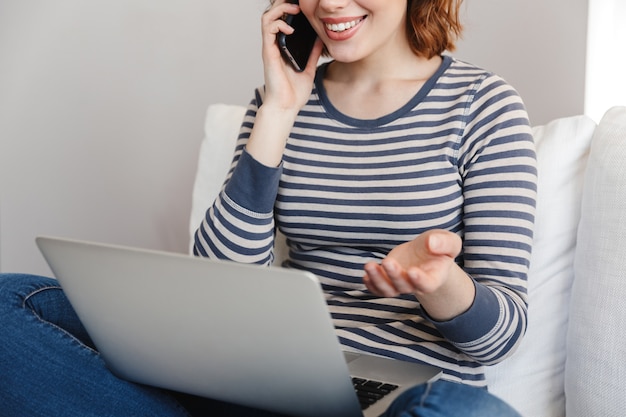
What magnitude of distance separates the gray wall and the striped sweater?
2.44 ft

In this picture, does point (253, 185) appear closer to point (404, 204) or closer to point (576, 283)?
point (404, 204)

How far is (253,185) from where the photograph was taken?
1.25 metres

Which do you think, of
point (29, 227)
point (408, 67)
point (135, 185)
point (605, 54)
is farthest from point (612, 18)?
point (29, 227)

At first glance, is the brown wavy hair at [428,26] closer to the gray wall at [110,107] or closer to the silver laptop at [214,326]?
the silver laptop at [214,326]

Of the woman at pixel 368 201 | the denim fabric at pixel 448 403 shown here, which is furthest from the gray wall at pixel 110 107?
the denim fabric at pixel 448 403

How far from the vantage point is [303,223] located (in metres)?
1.30

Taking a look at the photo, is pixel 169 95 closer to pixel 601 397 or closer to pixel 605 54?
pixel 605 54

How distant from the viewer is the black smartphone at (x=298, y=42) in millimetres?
1355

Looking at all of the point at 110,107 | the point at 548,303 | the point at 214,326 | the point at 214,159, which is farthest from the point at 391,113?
the point at 110,107

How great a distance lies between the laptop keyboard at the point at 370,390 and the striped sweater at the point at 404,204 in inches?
5.5

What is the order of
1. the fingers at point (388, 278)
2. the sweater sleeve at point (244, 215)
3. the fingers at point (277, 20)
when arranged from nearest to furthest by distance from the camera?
the fingers at point (388, 278) → the sweater sleeve at point (244, 215) → the fingers at point (277, 20)

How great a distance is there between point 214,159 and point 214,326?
0.83 metres

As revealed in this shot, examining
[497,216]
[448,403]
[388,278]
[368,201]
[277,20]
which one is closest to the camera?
[448,403]

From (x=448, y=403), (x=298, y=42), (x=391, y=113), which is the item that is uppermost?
(x=298, y=42)
